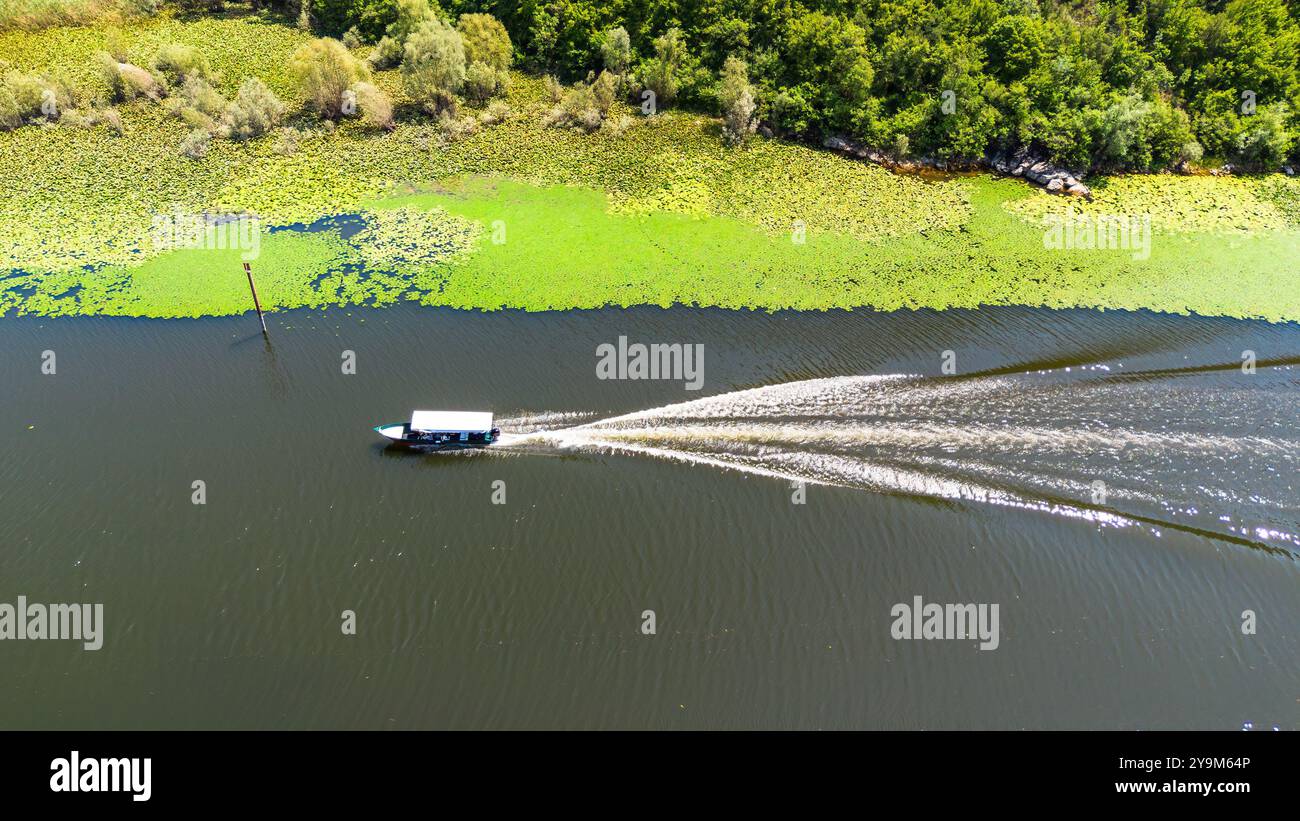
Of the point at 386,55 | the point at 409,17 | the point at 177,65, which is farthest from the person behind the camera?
the point at 386,55

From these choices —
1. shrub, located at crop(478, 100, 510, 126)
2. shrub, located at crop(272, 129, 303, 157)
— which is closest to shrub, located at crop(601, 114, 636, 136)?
shrub, located at crop(478, 100, 510, 126)

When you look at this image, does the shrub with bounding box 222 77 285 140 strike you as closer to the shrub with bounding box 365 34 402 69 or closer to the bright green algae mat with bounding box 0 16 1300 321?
the bright green algae mat with bounding box 0 16 1300 321

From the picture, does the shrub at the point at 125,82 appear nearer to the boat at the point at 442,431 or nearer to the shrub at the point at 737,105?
the shrub at the point at 737,105

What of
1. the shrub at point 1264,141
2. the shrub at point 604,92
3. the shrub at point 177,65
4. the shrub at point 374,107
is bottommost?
the shrub at point 1264,141

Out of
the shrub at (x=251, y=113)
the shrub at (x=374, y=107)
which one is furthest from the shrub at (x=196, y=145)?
the shrub at (x=374, y=107)

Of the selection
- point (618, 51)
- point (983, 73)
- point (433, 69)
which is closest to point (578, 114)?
point (618, 51)

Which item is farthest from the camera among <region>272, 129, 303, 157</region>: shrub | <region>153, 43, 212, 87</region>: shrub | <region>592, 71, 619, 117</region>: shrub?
<region>153, 43, 212, 87</region>: shrub

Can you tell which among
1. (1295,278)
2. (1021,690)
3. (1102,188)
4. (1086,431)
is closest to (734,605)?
(1021,690)

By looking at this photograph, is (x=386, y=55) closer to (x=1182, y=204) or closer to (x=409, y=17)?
(x=409, y=17)
